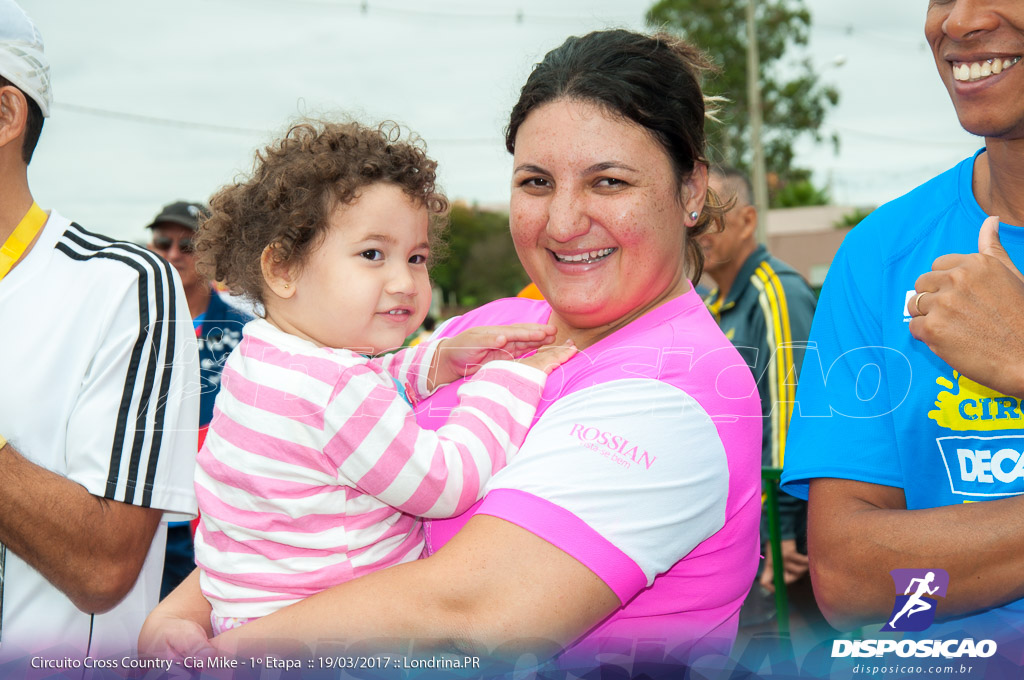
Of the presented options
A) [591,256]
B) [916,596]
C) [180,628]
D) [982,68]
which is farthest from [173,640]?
[982,68]

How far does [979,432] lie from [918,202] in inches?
22.9

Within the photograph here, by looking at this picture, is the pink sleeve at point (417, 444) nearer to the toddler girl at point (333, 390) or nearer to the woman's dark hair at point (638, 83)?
the toddler girl at point (333, 390)

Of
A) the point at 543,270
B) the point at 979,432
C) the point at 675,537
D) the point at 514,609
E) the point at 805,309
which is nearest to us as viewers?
the point at 514,609

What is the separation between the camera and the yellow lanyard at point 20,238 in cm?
227

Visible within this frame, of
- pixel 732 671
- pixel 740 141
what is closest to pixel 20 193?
pixel 732 671

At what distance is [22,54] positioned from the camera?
2.40m

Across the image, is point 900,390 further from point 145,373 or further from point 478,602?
point 145,373

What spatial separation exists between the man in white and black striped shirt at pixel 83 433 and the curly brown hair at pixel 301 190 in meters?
0.22

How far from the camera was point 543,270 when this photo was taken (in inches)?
88.3

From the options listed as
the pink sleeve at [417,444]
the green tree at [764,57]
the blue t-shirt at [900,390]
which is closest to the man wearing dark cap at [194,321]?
the pink sleeve at [417,444]

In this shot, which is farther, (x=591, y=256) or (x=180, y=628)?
(x=591, y=256)

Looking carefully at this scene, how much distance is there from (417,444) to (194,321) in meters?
3.71

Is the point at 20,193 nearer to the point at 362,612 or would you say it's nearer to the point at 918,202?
the point at 362,612

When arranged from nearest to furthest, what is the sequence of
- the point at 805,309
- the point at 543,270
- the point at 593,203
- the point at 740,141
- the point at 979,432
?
1. the point at 979,432
2. the point at 593,203
3. the point at 543,270
4. the point at 805,309
5. the point at 740,141
